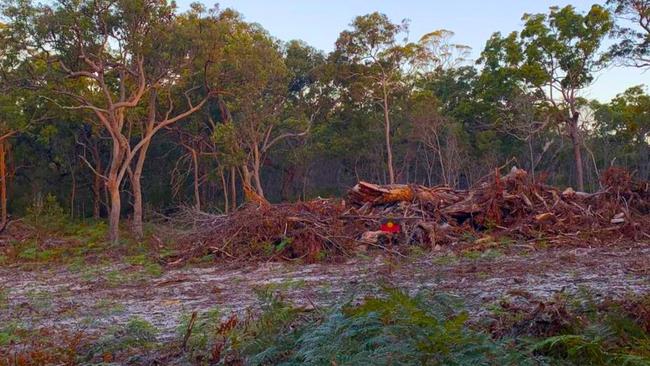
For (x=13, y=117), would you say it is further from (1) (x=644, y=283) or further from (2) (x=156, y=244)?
(1) (x=644, y=283)

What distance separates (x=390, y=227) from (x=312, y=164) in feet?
85.6

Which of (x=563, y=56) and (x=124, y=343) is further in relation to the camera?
(x=563, y=56)

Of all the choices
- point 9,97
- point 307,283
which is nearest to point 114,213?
point 9,97

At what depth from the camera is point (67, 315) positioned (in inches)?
337

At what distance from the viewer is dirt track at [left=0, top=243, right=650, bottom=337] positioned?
7996mm

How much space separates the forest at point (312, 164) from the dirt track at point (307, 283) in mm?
185

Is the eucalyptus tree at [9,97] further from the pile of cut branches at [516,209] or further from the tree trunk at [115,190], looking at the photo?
the pile of cut branches at [516,209]

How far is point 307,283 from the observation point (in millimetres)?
10320

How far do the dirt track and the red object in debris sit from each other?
1744mm

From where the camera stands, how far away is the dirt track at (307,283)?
26.2ft

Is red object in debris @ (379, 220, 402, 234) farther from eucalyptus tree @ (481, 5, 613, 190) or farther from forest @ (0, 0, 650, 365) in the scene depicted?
eucalyptus tree @ (481, 5, 613, 190)

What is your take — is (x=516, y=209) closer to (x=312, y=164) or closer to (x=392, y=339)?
(x=392, y=339)

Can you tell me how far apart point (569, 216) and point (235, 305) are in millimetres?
8667

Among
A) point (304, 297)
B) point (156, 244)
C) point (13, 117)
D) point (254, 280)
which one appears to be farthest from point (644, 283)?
point (13, 117)
